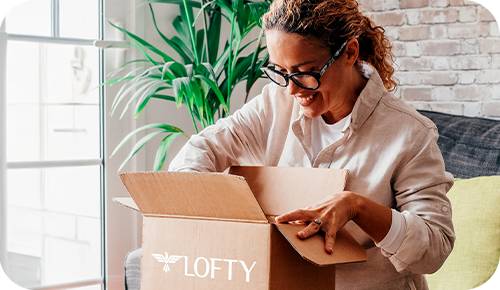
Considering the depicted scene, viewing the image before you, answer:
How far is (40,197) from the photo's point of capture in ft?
6.68

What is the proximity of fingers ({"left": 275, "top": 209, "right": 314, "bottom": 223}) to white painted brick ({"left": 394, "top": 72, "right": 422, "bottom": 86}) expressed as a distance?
64.6 inches

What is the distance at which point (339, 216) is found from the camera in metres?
0.76

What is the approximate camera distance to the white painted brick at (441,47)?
2.09 metres

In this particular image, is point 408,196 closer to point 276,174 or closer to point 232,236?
point 276,174

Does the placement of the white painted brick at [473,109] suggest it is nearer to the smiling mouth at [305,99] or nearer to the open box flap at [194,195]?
the smiling mouth at [305,99]

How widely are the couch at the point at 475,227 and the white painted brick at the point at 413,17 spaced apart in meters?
0.72

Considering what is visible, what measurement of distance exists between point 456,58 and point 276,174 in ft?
4.89

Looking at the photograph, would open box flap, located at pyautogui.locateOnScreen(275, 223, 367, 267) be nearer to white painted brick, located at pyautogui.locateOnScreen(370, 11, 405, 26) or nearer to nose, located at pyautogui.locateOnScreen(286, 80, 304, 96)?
nose, located at pyautogui.locateOnScreen(286, 80, 304, 96)

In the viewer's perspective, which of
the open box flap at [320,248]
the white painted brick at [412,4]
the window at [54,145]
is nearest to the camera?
the open box flap at [320,248]

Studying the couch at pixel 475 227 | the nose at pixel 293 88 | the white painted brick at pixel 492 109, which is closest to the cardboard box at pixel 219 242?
the nose at pixel 293 88

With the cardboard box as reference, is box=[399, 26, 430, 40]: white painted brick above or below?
above

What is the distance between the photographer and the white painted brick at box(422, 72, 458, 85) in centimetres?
210

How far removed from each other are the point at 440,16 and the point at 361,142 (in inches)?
53.4

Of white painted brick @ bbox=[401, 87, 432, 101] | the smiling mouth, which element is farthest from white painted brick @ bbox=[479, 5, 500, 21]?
the smiling mouth
